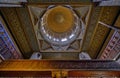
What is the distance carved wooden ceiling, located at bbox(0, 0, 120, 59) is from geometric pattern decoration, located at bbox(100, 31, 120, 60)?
10.8 inches

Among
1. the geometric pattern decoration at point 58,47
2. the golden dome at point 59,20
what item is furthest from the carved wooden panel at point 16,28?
the golden dome at point 59,20

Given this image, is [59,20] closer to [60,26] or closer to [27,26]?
[60,26]

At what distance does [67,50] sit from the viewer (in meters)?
9.61

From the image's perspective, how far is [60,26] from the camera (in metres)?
11.4

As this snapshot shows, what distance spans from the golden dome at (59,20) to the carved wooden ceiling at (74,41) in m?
1.94

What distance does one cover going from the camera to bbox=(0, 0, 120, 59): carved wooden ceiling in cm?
626

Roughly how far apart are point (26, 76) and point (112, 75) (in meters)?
2.46

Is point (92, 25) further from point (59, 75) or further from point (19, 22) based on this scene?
point (59, 75)

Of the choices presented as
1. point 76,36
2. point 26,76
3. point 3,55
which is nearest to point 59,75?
point 26,76

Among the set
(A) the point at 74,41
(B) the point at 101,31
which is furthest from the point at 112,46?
(A) the point at 74,41

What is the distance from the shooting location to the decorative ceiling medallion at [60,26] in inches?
369

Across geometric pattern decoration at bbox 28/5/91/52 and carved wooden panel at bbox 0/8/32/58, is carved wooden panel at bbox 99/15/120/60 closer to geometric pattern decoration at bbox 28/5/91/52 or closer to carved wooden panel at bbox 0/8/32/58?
geometric pattern decoration at bbox 28/5/91/52

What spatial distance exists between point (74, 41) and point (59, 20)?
110 inches

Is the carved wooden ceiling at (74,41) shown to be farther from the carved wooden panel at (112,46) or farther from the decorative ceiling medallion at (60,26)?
the decorative ceiling medallion at (60,26)
